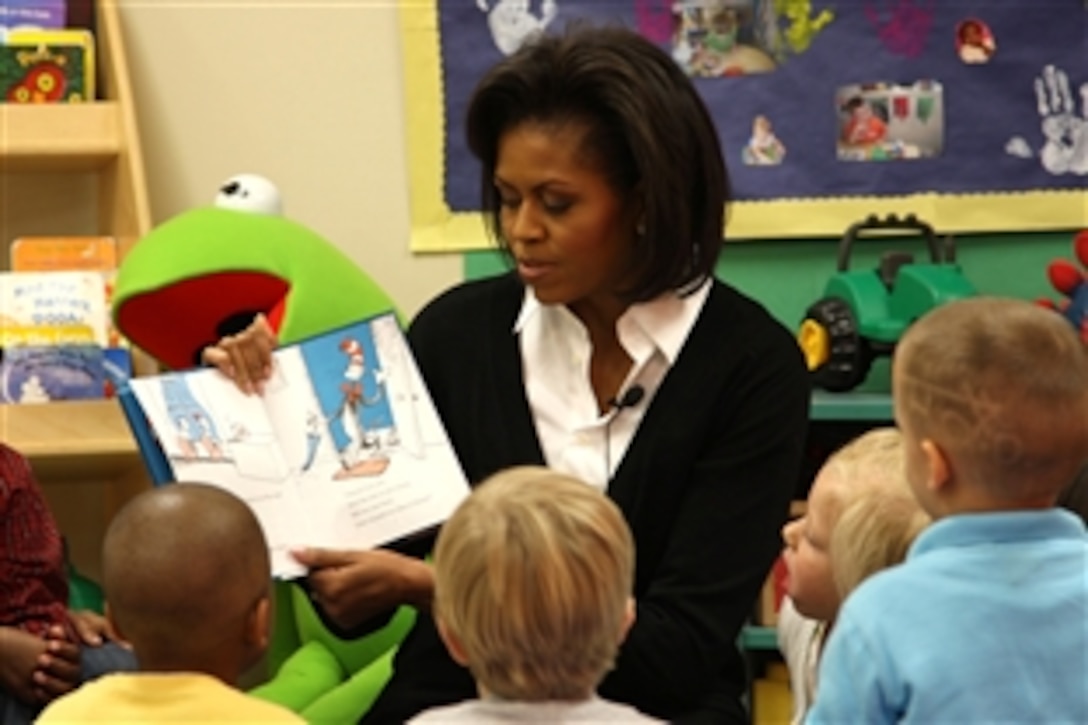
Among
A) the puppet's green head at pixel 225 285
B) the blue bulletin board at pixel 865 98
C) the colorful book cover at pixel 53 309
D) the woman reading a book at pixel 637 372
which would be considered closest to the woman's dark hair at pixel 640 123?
the woman reading a book at pixel 637 372

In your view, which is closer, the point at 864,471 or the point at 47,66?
the point at 864,471

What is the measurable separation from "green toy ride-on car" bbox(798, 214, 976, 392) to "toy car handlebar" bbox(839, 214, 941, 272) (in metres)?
0.06

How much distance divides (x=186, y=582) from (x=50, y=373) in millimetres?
1123

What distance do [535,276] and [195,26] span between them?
4.14ft

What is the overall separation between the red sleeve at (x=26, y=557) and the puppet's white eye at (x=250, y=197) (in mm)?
514

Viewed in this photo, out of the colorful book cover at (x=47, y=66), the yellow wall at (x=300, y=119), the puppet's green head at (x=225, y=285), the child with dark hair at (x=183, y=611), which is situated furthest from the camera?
the yellow wall at (x=300, y=119)

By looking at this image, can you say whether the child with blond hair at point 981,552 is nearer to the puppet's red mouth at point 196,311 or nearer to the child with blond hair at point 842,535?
the child with blond hair at point 842,535

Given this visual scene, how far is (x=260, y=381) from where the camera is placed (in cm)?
197

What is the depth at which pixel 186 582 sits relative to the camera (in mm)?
1568

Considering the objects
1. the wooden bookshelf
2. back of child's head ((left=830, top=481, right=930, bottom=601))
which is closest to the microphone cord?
back of child's head ((left=830, top=481, right=930, bottom=601))

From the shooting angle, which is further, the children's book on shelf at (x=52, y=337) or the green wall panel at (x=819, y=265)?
the green wall panel at (x=819, y=265)

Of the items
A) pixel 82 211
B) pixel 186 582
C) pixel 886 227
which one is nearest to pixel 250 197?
pixel 82 211

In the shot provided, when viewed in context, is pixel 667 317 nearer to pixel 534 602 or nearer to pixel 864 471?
pixel 864 471

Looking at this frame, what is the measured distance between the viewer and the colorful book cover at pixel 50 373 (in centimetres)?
259
